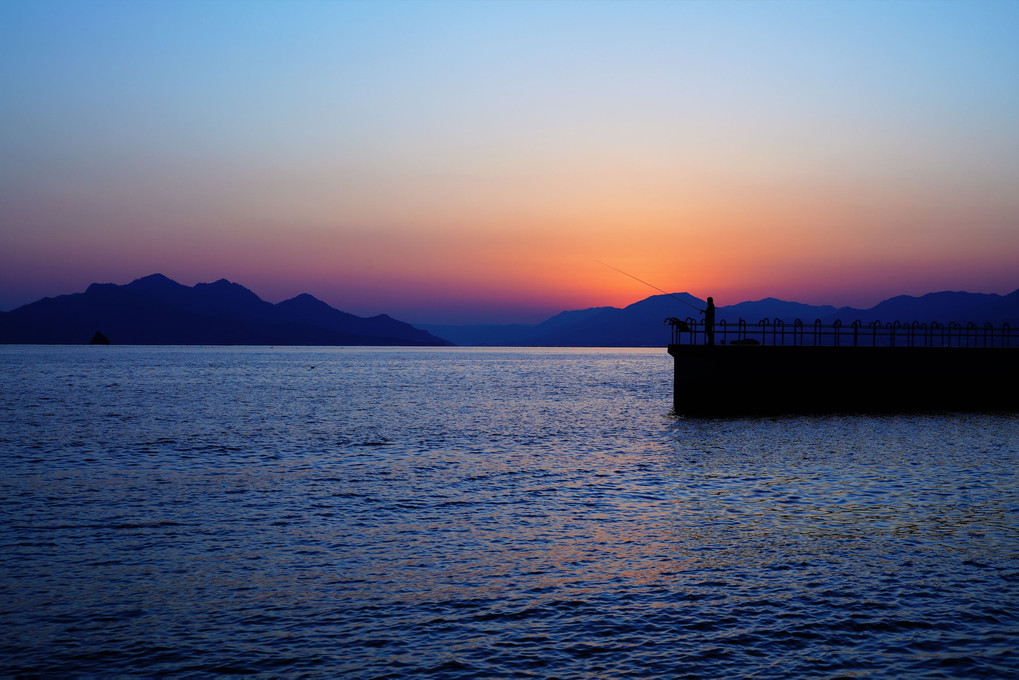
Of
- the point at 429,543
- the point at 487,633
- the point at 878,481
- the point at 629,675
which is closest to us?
the point at 629,675

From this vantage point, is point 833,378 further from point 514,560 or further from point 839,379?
point 514,560

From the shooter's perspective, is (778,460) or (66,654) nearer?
(66,654)

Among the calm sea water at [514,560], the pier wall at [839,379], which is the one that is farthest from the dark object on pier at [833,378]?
the calm sea water at [514,560]

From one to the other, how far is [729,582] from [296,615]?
7.48 metres

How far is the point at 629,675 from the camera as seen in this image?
9.68 meters

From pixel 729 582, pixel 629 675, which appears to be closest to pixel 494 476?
pixel 729 582

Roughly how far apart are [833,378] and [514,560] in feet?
135

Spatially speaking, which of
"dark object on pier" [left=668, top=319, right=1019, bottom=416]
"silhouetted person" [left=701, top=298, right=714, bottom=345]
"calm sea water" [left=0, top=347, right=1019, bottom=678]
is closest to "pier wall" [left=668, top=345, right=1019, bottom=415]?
"dark object on pier" [left=668, top=319, right=1019, bottom=416]

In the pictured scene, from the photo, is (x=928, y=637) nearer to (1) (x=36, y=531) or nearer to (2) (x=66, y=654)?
(2) (x=66, y=654)

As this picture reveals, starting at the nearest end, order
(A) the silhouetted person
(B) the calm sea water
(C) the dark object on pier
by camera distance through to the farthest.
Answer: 1. (B) the calm sea water
2. (C) the dark object on pier
3. (A) the silhouetted person

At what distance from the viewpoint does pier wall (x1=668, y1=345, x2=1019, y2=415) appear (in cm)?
4884

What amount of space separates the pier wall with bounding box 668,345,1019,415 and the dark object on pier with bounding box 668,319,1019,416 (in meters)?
0.06

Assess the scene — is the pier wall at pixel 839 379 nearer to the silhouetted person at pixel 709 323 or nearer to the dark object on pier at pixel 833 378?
the dark object on pier at pixel 833 378

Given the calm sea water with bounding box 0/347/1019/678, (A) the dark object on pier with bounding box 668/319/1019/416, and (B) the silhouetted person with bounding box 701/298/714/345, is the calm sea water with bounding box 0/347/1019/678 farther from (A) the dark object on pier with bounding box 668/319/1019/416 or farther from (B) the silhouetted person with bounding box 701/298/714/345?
(B) the silhouetted person with bounding box 701/298/714/345
